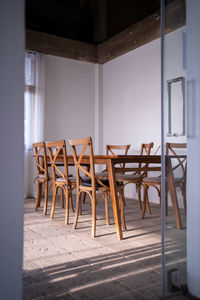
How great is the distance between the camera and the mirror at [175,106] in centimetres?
151

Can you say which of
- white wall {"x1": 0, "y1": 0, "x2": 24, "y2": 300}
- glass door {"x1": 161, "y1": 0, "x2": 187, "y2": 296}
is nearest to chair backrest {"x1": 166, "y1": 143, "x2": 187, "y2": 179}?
glass door {"x1": 161, "y1": 0, "x2": 187, "y2": 296}

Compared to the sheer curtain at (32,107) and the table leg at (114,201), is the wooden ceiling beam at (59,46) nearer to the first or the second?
the sheer curtain at (32,107)

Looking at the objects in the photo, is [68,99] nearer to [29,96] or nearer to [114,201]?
[29,96]

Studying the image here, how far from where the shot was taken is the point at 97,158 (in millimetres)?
2830

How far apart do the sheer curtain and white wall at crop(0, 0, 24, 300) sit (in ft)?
13.7

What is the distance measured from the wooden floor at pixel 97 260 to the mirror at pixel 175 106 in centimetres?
49

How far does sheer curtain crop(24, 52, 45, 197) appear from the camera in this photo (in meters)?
5.14

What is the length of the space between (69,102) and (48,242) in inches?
146

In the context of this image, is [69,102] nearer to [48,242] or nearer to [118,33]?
[118,33]

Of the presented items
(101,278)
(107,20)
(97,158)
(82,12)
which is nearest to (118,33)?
(107,20)

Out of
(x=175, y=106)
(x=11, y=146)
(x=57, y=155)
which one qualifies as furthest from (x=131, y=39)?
(x=11, y=146)

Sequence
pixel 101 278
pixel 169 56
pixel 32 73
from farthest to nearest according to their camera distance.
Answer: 1. pixel 32 73
2. pixel 101 278
3. pixel 169 56

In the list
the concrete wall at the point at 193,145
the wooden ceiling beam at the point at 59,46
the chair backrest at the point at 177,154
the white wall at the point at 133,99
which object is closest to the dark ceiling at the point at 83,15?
the wooden ceiling beam at the point at 59,46

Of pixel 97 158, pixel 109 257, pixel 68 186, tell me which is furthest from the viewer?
pixel 68 186
